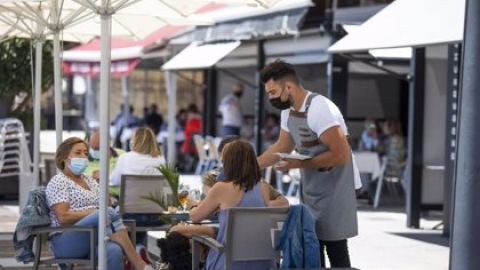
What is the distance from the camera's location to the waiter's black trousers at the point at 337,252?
6777mm

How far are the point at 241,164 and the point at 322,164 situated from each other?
518mm

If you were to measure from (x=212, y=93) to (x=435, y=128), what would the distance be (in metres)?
11.9

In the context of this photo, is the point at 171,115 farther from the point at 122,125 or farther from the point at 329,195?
the point at 329,195

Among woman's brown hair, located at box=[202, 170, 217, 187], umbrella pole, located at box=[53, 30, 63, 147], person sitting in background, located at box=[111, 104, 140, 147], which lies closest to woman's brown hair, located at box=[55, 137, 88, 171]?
woman's brown hair, located at box=[202, 170, 217, 187]

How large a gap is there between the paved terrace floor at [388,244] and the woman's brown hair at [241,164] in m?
3.13

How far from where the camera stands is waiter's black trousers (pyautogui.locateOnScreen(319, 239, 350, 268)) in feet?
22.2

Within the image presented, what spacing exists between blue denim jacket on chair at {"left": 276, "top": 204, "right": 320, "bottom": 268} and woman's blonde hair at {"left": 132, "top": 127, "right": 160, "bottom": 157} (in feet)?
13.5

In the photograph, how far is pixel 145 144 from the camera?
10352 mm

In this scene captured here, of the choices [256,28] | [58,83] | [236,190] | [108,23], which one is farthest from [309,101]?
[256,28]

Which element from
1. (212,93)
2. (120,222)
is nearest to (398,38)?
(120,222)

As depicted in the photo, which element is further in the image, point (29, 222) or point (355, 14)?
point (355, 14)

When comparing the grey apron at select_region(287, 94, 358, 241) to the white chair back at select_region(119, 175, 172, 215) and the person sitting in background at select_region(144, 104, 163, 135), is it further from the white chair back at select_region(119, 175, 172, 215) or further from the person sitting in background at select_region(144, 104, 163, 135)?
the person sitting in background at select_region(144, 104, 163, 135)

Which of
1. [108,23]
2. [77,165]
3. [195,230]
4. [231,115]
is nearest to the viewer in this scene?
[195,230]

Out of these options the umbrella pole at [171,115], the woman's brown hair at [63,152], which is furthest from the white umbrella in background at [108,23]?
the umbrella pole at [171,115]
